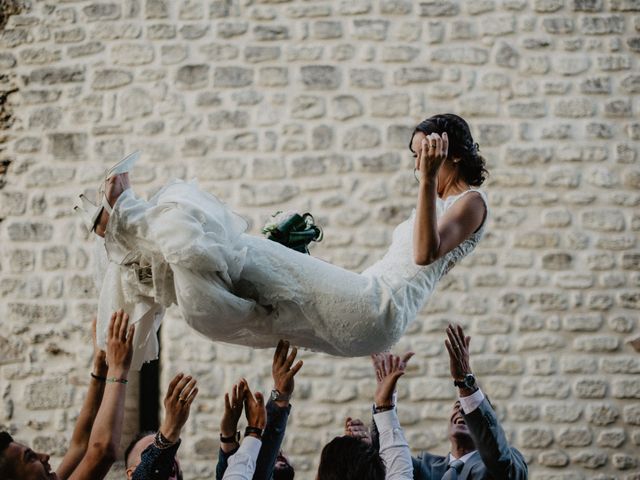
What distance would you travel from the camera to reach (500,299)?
5.21m

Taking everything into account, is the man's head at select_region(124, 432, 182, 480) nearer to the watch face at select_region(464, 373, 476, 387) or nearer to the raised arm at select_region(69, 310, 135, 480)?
the raised arm at select_region(69, 310, 135, 480)

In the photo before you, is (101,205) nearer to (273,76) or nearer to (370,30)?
(273,76)

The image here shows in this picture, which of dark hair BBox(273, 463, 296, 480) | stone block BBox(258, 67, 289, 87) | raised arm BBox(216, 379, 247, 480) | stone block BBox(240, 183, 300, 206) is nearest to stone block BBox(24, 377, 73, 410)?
stone block BBox(240, 183, 300, 206)

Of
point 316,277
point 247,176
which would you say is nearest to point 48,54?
point 247,176

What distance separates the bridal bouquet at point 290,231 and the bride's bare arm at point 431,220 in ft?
1.22

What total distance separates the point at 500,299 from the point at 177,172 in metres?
2.23

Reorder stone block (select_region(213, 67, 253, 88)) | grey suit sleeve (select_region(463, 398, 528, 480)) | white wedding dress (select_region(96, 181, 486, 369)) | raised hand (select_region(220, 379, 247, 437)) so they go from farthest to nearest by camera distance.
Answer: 1. stone block (select_region(213, 67, 253, 88))
2. grey suit sleeve (select_region(463, 398, 528, 480))
3. raised hand (select_region(220, 379, 247, 437))
4. white wedding dress (select_region(96, 181, 486, 369))

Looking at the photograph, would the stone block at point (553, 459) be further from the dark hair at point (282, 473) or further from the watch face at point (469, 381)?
the watch face at point (469, 381)

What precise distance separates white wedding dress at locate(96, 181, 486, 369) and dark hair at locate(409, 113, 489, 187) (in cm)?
13

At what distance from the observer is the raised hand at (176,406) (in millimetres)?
2387

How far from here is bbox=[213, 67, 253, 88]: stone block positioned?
541 centimetres

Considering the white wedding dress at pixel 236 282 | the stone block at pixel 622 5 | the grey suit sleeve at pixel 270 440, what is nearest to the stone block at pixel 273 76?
the stone block at pixel 622 5

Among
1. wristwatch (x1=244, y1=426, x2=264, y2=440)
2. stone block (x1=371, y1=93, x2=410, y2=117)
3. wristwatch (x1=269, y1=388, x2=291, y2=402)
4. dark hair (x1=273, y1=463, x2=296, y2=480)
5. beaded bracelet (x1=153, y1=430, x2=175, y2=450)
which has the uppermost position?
stone block (x1=371, y1=93, x2=410, y2=117)

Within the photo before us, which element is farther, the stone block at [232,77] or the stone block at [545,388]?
the stone block at [232,77]
